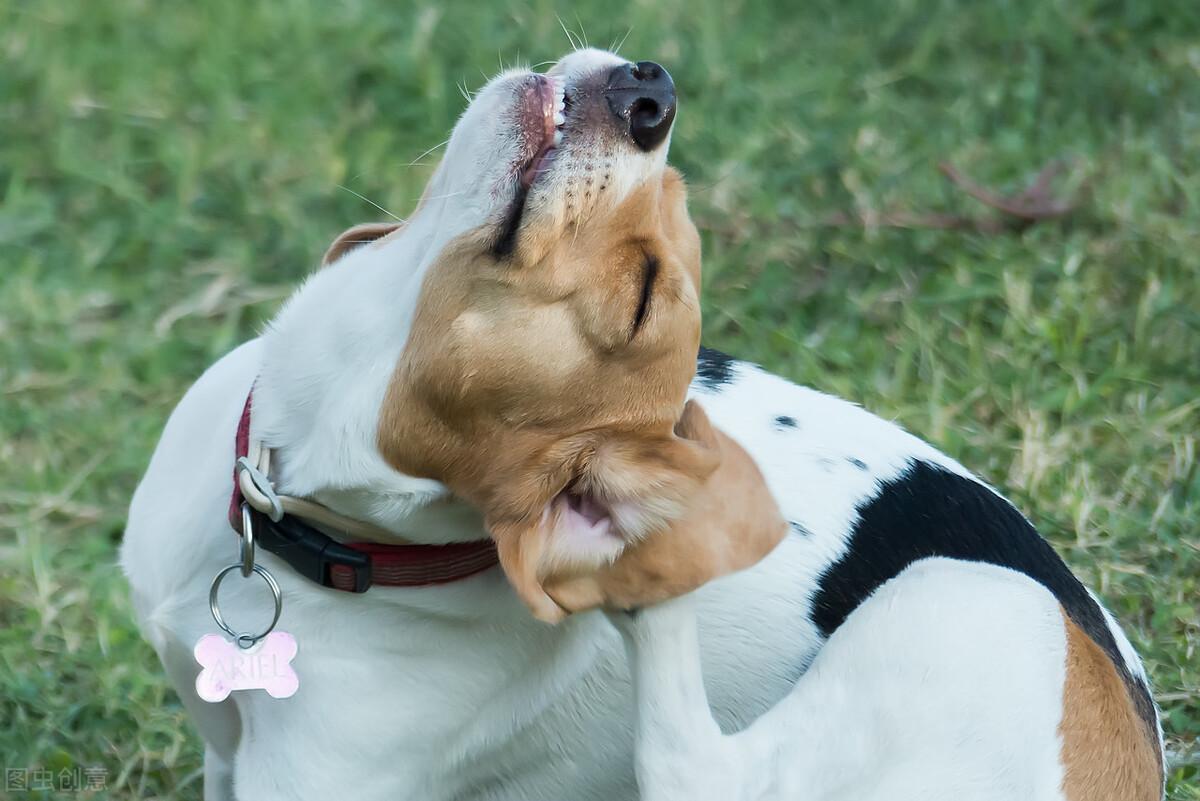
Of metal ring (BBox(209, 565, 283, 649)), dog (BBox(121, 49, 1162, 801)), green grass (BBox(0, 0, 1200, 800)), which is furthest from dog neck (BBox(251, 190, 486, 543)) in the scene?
green grass (BBox(0, 0, 1200, 800))

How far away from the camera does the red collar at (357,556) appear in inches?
104

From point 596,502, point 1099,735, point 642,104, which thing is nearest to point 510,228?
point 642,104

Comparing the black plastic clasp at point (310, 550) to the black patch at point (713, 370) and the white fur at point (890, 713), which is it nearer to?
the white fur at point (890, 713)

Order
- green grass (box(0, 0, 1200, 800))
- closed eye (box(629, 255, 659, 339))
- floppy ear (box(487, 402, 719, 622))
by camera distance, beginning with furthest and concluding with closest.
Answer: green grass (box(0, 0, 1200, 800)) < closed eye (box(629, 255, 659, 339)) < floppy ear (box(487, 402, 719, 622))

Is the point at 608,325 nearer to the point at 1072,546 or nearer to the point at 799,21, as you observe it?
the point at 1072,546

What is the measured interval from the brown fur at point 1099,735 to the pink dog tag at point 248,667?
1.33 meters

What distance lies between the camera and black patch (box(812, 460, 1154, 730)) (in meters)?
2.95

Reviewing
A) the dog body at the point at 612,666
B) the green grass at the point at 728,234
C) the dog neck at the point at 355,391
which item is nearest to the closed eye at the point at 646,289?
the dog neck at the point at 355,391

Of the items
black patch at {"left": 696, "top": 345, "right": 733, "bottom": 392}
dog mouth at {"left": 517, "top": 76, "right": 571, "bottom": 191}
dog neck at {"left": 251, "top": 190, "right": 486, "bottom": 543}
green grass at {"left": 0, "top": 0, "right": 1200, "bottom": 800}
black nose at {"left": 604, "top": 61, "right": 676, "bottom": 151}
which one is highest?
black nose at {"left": 604, "top": 61, "right": 676, "bottom": 151}

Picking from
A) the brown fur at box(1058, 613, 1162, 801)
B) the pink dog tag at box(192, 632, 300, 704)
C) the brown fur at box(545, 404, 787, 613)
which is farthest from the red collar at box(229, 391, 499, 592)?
the brown fur at box(1058, 613, 1162, 801)

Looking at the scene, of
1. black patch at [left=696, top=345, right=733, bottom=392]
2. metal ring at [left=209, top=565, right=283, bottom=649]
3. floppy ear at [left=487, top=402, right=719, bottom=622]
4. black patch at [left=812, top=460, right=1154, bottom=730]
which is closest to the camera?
floppy ear at [left=487, top=402, right=719, bottom=622]

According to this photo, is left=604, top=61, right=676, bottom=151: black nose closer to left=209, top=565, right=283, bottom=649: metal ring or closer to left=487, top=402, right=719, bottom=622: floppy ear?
left=487, top=402, right=719, bottom=622: floppy ear

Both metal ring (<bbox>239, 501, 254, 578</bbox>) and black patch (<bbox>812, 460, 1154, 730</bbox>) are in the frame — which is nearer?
metal ring (<bbox>239, 501, 254, 578</bbox>)

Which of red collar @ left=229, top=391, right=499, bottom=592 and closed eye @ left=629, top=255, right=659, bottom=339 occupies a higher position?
closed eye @ left=629, top=255, right=659, bottom=339
